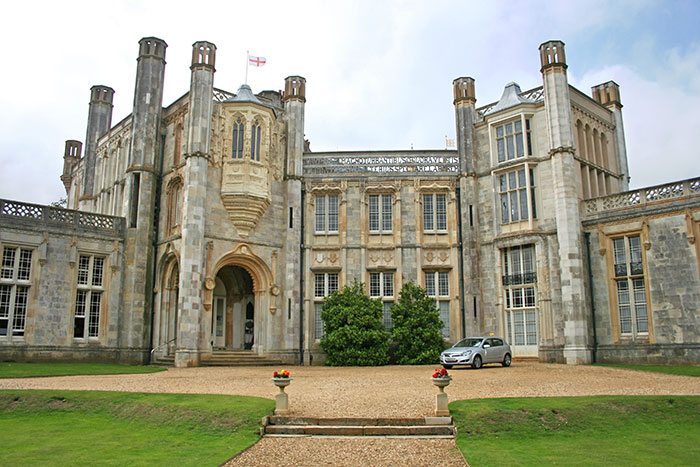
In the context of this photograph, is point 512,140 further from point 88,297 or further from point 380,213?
point 88,297

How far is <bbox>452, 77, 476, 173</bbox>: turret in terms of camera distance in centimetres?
3198

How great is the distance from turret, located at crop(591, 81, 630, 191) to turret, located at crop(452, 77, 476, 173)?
7.76 m


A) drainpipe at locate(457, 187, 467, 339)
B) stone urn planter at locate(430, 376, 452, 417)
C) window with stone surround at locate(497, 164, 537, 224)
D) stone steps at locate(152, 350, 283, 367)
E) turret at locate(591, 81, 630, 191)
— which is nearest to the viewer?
stone urn planter at locate(430, 376, 452, 417)

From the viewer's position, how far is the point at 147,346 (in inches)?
1172

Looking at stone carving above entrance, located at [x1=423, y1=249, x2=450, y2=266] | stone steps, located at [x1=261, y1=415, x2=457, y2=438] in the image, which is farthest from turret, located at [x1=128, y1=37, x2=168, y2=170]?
stone steps, located at [x1=261, y1=415, x2=457, y2=438]

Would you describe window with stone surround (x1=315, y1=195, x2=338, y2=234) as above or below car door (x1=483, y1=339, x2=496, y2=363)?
above

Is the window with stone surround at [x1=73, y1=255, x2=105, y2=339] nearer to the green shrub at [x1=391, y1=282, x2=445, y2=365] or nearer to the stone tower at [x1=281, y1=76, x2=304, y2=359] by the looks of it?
the stone tower at [x1=281, y1=76, x2=304, y2=359]

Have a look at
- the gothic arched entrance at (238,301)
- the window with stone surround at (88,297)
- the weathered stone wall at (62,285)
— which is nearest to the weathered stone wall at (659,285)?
the gothic arched entrance at (238,301)

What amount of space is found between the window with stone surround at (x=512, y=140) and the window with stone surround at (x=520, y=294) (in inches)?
191

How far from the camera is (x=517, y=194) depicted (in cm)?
3000

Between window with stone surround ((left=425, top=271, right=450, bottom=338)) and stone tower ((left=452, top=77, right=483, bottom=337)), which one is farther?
window with stone surround ((left=425, top=271, right=450, bottom=338))

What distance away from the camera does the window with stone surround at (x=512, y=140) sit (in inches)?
1185

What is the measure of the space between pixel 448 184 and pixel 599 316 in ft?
33.0

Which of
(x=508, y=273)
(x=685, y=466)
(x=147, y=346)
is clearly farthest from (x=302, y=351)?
(x=685, y=466)
